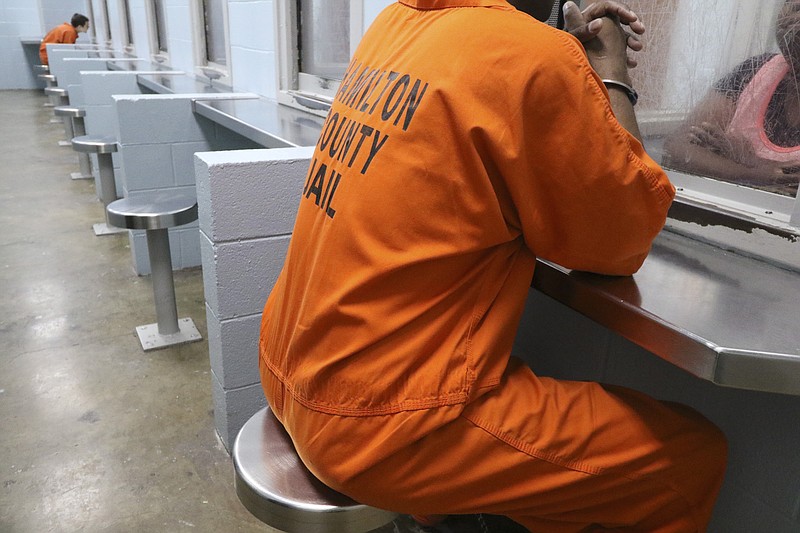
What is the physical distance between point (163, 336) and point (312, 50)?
1.38 metres

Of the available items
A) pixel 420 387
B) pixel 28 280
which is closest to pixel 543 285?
pixel 420 387

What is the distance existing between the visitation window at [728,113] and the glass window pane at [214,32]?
314 centimetres

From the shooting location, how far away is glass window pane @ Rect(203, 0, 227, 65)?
385cm

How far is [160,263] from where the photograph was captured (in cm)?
248

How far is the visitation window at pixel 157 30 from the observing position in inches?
209

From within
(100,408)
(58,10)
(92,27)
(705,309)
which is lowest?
(100,408)

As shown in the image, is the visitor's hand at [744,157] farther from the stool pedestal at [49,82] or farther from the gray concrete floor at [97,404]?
the stool pedestal at [49,82]

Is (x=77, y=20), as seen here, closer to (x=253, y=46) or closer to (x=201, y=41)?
(x=201, y=41)

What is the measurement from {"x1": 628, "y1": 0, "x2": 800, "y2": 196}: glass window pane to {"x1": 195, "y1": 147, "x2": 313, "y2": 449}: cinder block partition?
0.87m

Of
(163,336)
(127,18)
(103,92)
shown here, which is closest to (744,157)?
(163,336)

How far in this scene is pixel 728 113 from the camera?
1.18m

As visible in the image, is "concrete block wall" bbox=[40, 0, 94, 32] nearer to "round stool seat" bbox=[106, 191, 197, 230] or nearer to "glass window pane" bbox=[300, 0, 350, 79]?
"glass window pane" bbox=[300, 0, 350, 79]

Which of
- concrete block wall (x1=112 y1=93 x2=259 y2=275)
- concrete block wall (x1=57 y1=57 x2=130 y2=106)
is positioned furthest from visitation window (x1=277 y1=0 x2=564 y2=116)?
concrete block wall (x1=57 y1=57 x2=130 y2=106)

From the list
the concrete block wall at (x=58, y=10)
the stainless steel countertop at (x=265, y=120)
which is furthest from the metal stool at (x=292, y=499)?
the concrete block wall at (x=58, y=10)
